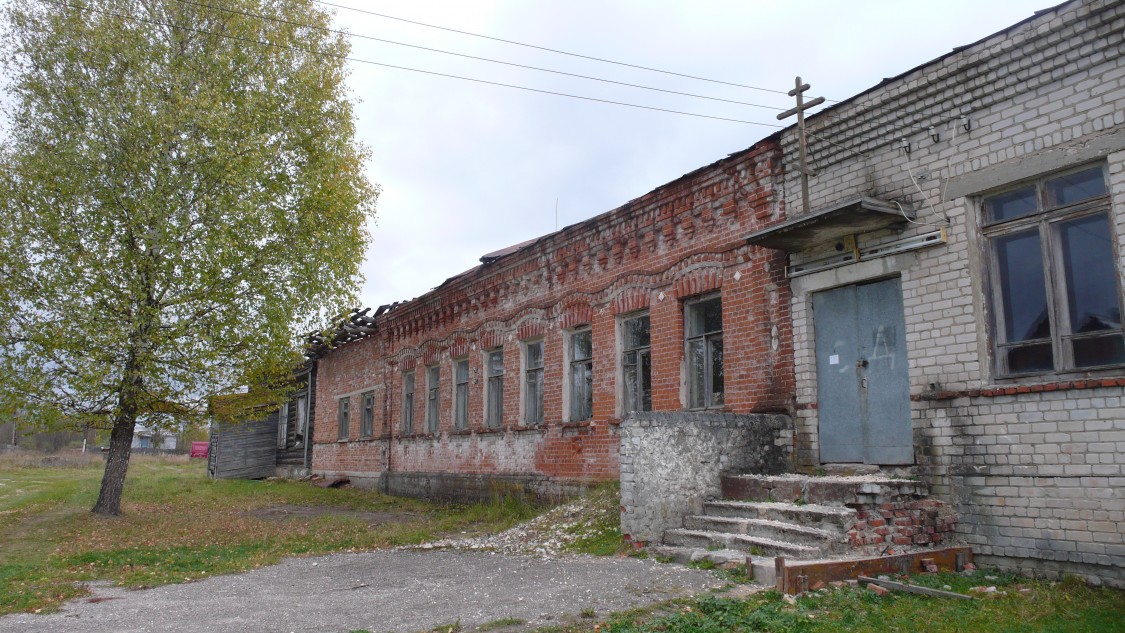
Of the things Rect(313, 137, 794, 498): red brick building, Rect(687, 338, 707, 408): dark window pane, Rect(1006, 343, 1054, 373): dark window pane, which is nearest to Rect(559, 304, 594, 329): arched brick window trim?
Rect(313, 137, 794, 498): red brick building

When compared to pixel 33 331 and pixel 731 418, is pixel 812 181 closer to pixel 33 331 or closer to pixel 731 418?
pixel 731 418

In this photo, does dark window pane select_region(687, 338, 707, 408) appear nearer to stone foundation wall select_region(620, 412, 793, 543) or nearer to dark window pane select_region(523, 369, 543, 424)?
stone foundation wall select_region(620, 412, 793, 543)

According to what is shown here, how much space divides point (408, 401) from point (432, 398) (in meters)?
1.50

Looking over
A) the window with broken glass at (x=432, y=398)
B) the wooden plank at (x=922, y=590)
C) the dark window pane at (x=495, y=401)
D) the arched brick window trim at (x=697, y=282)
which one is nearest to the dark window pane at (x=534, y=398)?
the dark window pane at (x=495, y=401)

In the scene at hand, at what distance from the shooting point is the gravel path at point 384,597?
230 inches

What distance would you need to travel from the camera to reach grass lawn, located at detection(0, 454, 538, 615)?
28.7 feet

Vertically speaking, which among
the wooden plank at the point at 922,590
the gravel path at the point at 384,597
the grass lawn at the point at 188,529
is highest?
the wooden plank at the point at 922,590

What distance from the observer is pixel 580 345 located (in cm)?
1420

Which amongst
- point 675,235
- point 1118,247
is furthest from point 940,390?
point 675,235

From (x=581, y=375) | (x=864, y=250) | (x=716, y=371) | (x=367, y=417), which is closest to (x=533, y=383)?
(x=581, y=375)

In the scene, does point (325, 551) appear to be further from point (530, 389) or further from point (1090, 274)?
point (1090, 274)

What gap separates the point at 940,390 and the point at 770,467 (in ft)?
7.46

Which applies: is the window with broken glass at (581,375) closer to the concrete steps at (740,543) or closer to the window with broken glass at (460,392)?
the window with broken glass at (460,392)

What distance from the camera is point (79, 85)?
1353 cm
